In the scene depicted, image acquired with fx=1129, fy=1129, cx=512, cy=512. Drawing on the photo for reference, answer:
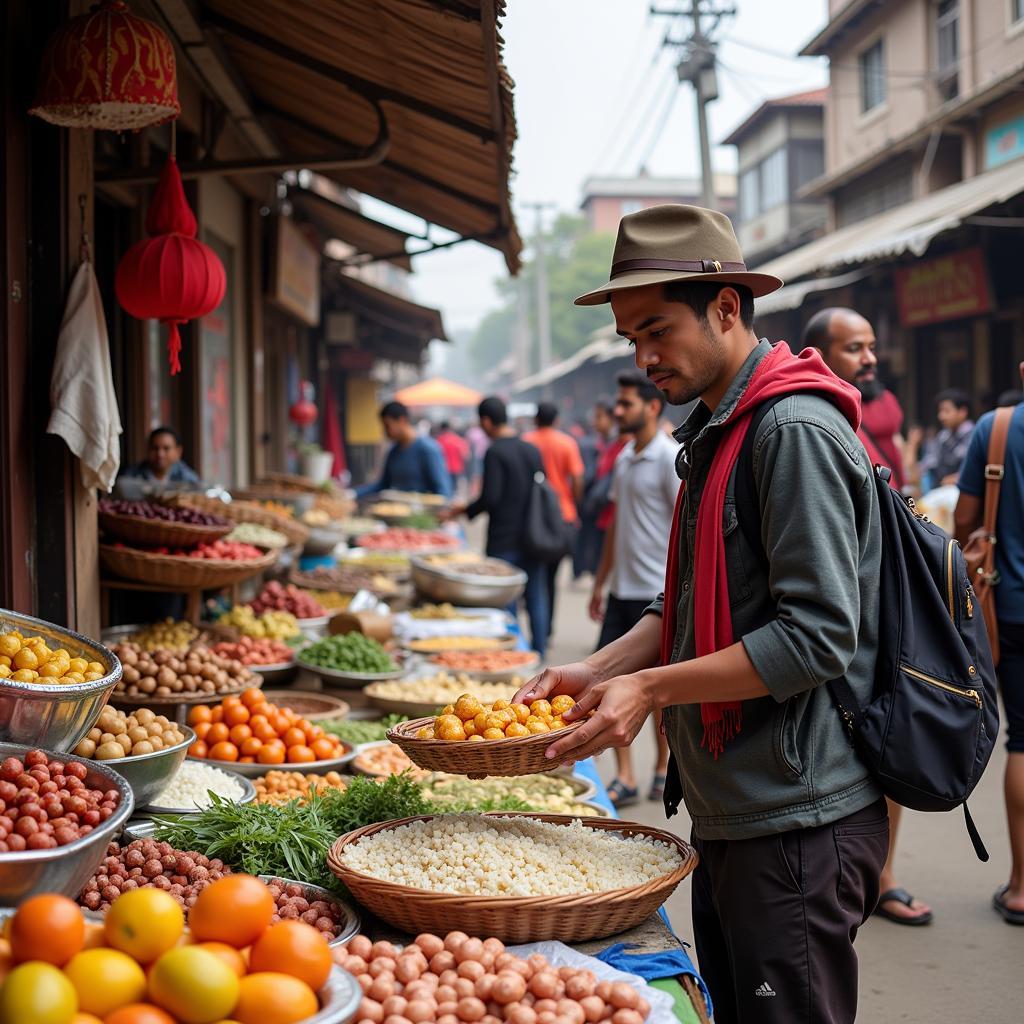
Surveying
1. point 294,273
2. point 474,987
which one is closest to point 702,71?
point 294,273

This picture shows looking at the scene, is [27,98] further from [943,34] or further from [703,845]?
[943,34]

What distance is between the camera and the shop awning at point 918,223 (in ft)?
36.2

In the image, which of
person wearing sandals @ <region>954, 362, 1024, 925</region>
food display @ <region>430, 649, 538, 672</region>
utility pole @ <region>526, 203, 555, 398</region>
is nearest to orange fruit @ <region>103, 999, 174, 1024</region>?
person wearing sandals @ <region>954, 362, 1024, 925</region>

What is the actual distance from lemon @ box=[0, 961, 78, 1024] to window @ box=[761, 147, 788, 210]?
93.2 feet

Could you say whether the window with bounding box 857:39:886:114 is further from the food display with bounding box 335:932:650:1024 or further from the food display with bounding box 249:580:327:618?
the food display with bounding box 335:932:650:1024

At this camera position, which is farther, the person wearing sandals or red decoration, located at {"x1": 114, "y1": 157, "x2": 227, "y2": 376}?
red decoration, located at {"x1": 114, "y1": 157, "x2": 227, "y2": 376}

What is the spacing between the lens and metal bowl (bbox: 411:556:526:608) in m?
8.34

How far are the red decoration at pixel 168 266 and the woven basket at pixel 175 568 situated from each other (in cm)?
86

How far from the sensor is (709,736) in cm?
238

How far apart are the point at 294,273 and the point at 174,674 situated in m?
7.00

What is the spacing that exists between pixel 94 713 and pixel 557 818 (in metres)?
1.31

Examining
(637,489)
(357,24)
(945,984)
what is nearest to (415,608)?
(637,489)

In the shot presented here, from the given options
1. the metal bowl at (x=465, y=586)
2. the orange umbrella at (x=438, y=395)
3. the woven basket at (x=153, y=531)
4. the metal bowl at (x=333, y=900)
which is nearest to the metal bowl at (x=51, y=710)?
the metal bowl at (x=333, y=900)

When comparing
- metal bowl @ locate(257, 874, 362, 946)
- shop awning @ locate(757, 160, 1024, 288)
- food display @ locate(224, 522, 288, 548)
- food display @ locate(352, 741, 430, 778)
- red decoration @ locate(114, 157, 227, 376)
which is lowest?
food display @ locate(352, 741, 430, 778)
